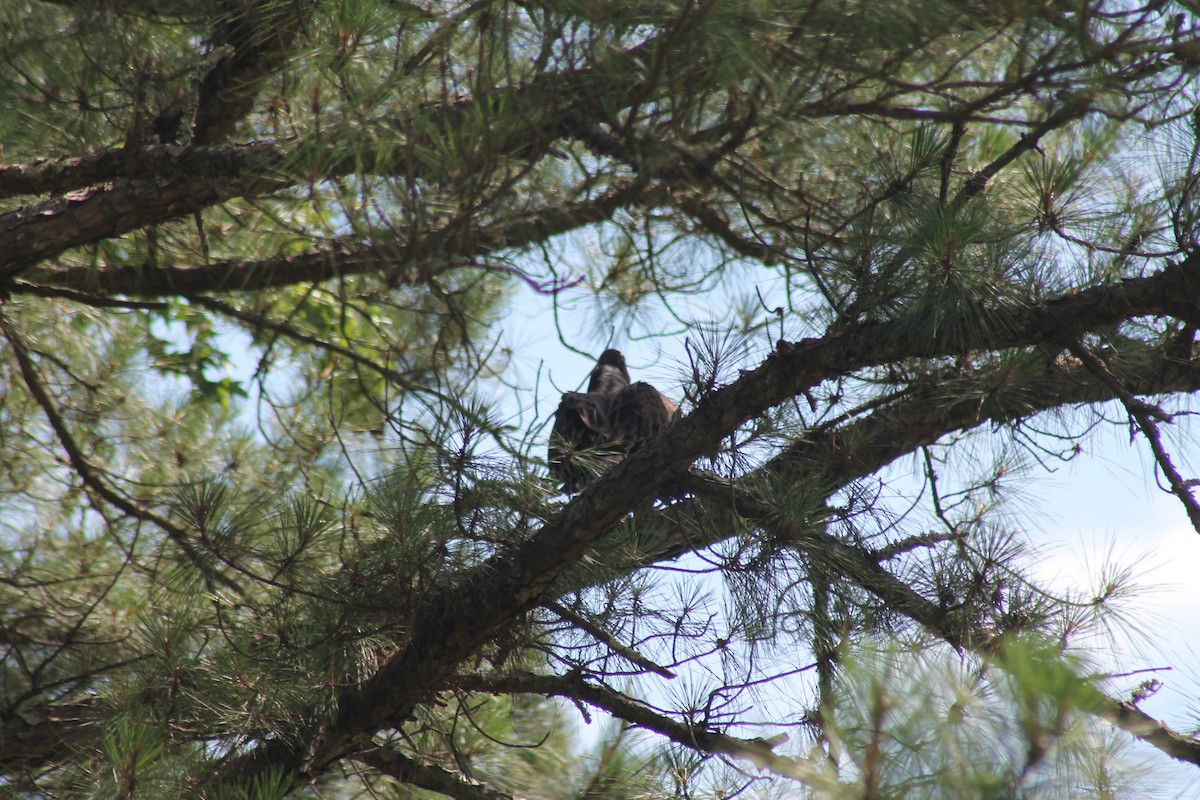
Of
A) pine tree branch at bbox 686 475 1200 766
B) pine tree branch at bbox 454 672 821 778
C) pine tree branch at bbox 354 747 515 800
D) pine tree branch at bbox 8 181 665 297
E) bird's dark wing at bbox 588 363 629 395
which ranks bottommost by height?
pine tree branch at bbox 354 747 515 800

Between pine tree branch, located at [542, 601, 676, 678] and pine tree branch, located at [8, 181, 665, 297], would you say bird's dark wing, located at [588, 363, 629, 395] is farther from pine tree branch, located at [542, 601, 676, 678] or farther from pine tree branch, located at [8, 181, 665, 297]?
pine tree branch, located at [542, 601, 676, 678]

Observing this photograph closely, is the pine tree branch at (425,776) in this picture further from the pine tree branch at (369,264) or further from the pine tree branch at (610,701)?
the pine tree branch at (369,264)

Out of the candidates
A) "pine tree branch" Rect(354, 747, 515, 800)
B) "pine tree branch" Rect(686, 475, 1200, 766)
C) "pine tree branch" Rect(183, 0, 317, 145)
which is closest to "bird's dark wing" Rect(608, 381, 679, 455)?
"pine tree branch" Rect(686, 475, 1200, 766)

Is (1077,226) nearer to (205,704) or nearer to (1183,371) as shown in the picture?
(1183,371)

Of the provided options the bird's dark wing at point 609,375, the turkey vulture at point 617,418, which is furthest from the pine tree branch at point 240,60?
the bird's dark wing at point 609,375

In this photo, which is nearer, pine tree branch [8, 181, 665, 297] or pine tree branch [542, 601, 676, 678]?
pine tree branch [8, 181, 665, 297]

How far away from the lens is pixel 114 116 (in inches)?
→ 110

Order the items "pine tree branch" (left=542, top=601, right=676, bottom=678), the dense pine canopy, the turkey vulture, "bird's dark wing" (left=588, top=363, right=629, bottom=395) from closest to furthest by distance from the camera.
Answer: the dense pine canopy → "pine tree branch" (left=542, top=601, right=676, bottom=678) → the turkey vulture → "bird's dark wing" (left=588, top=363, right=629, bottom=395)

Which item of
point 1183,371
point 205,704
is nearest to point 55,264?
point 205,704

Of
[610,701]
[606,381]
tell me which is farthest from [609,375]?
[610,701]

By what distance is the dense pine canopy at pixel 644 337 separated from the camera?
164 centimetres

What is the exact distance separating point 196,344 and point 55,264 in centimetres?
193

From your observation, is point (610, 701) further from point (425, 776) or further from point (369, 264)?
point (369, 264)

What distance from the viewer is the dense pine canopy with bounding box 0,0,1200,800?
164 centimetres
